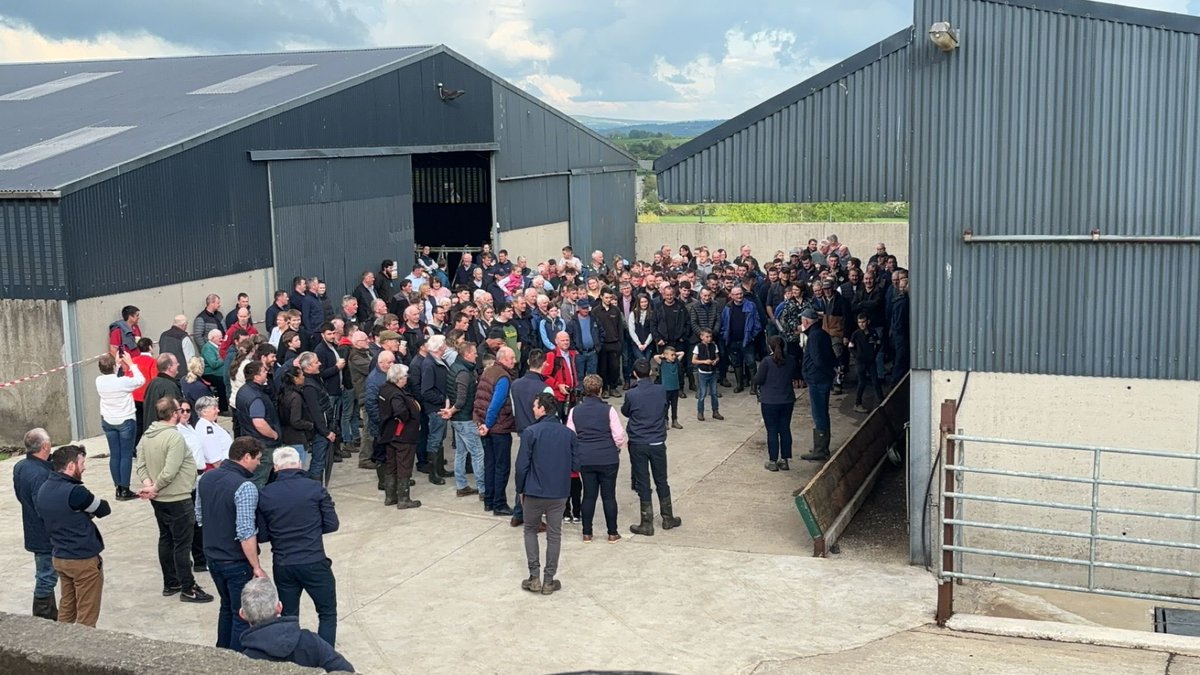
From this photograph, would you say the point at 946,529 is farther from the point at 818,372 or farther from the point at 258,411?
the point at 258,411

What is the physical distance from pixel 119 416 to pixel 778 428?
6.84 meters

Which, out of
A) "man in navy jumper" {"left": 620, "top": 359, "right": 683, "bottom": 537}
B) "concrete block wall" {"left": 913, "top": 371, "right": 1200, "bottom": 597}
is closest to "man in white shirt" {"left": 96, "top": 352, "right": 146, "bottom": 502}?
"man in navy jumper" {"left": 620, "top": 359, "right": 683, "bottom": 537}

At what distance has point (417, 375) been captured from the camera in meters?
13.0

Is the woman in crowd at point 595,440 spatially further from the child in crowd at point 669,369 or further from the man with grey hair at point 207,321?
the man with grey hair at point 207,321

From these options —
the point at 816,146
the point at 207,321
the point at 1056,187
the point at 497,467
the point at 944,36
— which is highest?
the point at 944,36

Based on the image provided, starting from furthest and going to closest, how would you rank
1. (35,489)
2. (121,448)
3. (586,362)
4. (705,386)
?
(586,362) → (705,386) → (121,448) → (35,489)

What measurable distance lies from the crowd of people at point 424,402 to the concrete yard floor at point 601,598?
0.36 m

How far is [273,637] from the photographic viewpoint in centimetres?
675

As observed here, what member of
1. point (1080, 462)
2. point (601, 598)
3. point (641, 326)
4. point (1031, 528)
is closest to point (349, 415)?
point (641, 326)

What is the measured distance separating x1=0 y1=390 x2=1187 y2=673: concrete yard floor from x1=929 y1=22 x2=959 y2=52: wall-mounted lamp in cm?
445

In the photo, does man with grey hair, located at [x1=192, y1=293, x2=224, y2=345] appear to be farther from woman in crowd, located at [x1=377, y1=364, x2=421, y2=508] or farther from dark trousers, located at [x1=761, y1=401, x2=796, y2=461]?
dark trousers, located at [x1=761, y1=401, x2=796, y2=461]

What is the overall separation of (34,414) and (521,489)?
7728 millimetres

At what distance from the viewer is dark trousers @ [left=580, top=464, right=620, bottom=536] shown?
1139 cm

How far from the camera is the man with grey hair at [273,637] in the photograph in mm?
6730
